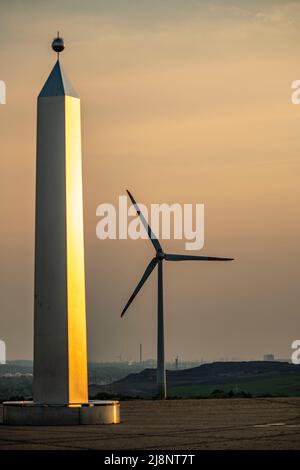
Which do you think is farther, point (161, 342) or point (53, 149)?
point (161, 342)

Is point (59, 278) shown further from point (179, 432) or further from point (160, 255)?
point (160, 255)

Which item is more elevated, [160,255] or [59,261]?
[160,255]

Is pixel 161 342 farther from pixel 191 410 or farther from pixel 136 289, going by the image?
pixel 191 410

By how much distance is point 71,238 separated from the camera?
138ft

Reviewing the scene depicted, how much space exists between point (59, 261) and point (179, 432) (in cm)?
853

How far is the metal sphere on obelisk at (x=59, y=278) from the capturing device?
41.8m

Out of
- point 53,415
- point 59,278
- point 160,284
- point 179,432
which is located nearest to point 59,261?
point 59,278

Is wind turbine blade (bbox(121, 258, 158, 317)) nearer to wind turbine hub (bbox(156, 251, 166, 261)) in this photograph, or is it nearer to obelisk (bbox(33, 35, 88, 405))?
wind turbine hub (bbox(156, 251, 166, 261))

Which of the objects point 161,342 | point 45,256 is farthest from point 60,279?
point 161,342

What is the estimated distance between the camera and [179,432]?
36312mm

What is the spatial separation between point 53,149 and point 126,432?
11.0 m

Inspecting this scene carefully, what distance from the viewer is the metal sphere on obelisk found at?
1646 inches

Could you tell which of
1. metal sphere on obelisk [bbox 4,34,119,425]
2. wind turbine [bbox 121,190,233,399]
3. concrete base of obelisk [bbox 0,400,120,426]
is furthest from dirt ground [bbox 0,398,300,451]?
wind turbine [bbox 121,190,233,399]

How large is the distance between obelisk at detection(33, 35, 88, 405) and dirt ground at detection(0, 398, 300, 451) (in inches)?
110
